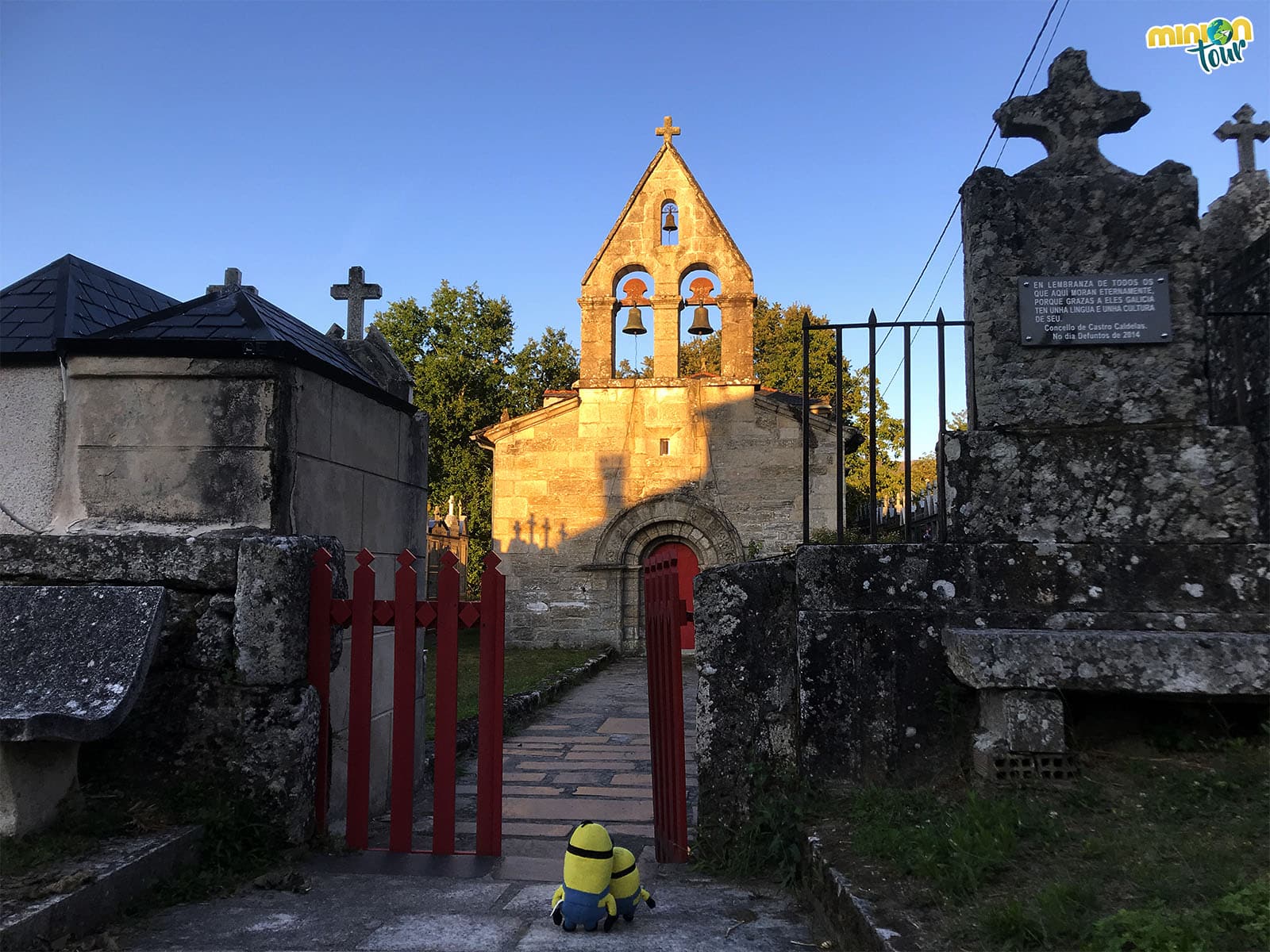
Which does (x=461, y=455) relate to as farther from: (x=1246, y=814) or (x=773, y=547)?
(x=1246, y=814)

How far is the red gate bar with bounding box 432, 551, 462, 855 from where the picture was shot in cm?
391

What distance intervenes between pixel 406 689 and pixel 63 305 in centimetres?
260

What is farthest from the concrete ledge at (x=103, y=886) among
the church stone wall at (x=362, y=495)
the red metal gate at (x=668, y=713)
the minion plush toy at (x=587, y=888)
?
the red metal gate at (x=668, y=713)

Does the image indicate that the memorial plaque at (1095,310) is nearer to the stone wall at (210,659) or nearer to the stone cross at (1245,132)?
the stone cross at (1245,132)

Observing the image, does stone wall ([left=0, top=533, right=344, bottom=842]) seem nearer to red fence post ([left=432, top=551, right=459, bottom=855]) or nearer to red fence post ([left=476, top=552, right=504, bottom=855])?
red fence post ([left=432, top=551, right=459, bottom=855])

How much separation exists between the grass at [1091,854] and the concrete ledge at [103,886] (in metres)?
2.39

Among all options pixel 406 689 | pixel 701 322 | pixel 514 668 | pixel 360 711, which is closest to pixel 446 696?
pixel 406 689

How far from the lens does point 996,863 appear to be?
257 cm

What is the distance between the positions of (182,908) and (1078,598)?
11.7 feet

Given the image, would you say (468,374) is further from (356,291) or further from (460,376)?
(356,291)

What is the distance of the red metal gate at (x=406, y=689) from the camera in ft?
12.8

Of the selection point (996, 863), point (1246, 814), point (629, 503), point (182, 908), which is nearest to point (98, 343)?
point (182, 908)

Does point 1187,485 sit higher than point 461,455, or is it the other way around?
point 461,455

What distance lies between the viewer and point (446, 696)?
3965 millimetres
